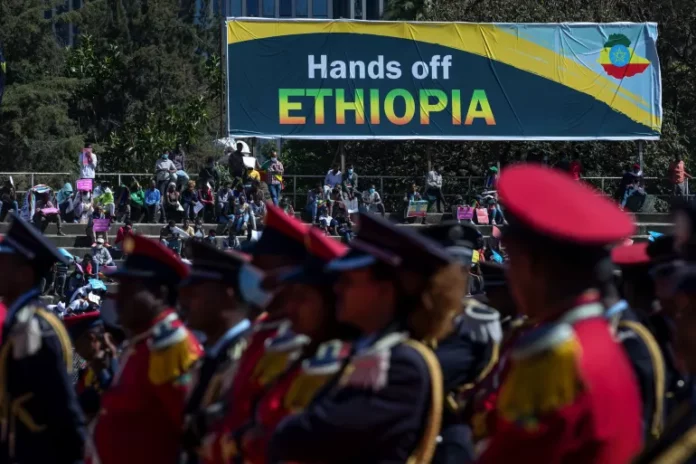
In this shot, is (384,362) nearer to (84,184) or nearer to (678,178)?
(84,184)

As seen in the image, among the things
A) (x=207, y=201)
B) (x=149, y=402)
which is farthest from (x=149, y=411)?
(x=207, y=201)

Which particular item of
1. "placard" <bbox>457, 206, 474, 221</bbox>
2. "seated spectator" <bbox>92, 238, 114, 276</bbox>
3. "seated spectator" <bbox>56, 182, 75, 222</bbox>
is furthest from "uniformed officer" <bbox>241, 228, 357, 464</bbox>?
"seated spectator" <bbox>56, 182, 75, 222</bbox>

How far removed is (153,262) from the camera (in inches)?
232

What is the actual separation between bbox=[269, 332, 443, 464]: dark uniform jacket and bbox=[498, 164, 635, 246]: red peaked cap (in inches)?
31.6

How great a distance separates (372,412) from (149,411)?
6.03ft

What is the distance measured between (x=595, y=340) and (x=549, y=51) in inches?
1246

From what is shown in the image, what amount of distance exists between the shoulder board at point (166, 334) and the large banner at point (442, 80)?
2678 centimetres

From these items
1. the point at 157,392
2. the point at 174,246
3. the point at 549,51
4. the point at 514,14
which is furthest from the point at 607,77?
the point at 157,392

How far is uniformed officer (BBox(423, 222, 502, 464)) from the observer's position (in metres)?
5.25

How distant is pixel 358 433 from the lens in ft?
12.5

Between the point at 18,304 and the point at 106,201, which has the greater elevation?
the point at 18,304

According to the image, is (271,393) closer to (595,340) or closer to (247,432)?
(247,432)

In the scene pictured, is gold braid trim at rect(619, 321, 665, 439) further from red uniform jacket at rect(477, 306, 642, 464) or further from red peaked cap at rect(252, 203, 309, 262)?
red peaked cap at rect(252, 203, 309, 262)

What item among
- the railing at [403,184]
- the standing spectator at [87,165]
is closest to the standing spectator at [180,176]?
the railing at [403,184]
